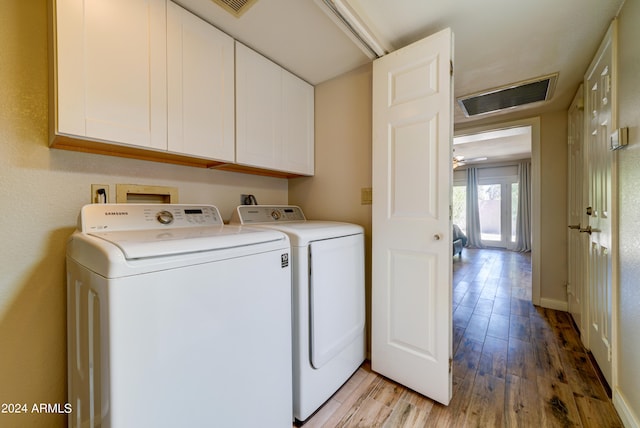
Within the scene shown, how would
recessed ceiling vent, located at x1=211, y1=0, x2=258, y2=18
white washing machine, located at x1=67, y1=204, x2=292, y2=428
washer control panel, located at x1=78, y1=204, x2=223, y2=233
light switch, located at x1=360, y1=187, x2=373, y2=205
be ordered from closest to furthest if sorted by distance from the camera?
white washing machine, located at x1=67, y1=204, x2=292, y2=428
washer control panel, located at x1=78, y1=204, x2=223, y2=233
recessed ceiling vent, located at x1=211, y1=0, x2=258, y2=18
light switch, located at x1=360, y1=187, x2=373, y2=205

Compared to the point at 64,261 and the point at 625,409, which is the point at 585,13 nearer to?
the point at 625,409

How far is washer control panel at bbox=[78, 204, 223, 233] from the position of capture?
3.51ft

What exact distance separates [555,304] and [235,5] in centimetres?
379

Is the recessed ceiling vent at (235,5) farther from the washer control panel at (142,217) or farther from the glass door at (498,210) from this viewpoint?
the glass door at (498,210)

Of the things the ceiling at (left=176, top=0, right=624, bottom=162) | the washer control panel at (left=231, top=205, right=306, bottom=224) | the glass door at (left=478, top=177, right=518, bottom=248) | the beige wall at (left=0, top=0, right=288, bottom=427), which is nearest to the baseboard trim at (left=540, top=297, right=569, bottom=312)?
the ceiling at (left=176, top=0, right=624, bottom=162)

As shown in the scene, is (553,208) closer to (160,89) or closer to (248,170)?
(248,170)

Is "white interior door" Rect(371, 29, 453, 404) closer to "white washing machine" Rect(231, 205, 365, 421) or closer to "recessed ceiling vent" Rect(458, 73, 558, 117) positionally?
"white washing machine" Rect(231, 205, 365, 421)

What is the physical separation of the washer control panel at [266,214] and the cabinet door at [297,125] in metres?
0.31

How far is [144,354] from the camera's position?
0.72 m

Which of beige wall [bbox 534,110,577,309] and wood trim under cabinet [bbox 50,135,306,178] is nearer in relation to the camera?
wood trim under cabinet [bbox 50,135,306,178]

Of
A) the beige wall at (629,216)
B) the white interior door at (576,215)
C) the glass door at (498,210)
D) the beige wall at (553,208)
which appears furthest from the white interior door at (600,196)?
the glass door at (498,210)

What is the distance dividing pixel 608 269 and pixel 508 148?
4.27 m

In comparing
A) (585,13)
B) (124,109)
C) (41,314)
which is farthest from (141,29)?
(585,13)

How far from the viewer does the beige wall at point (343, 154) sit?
71.1 inches
